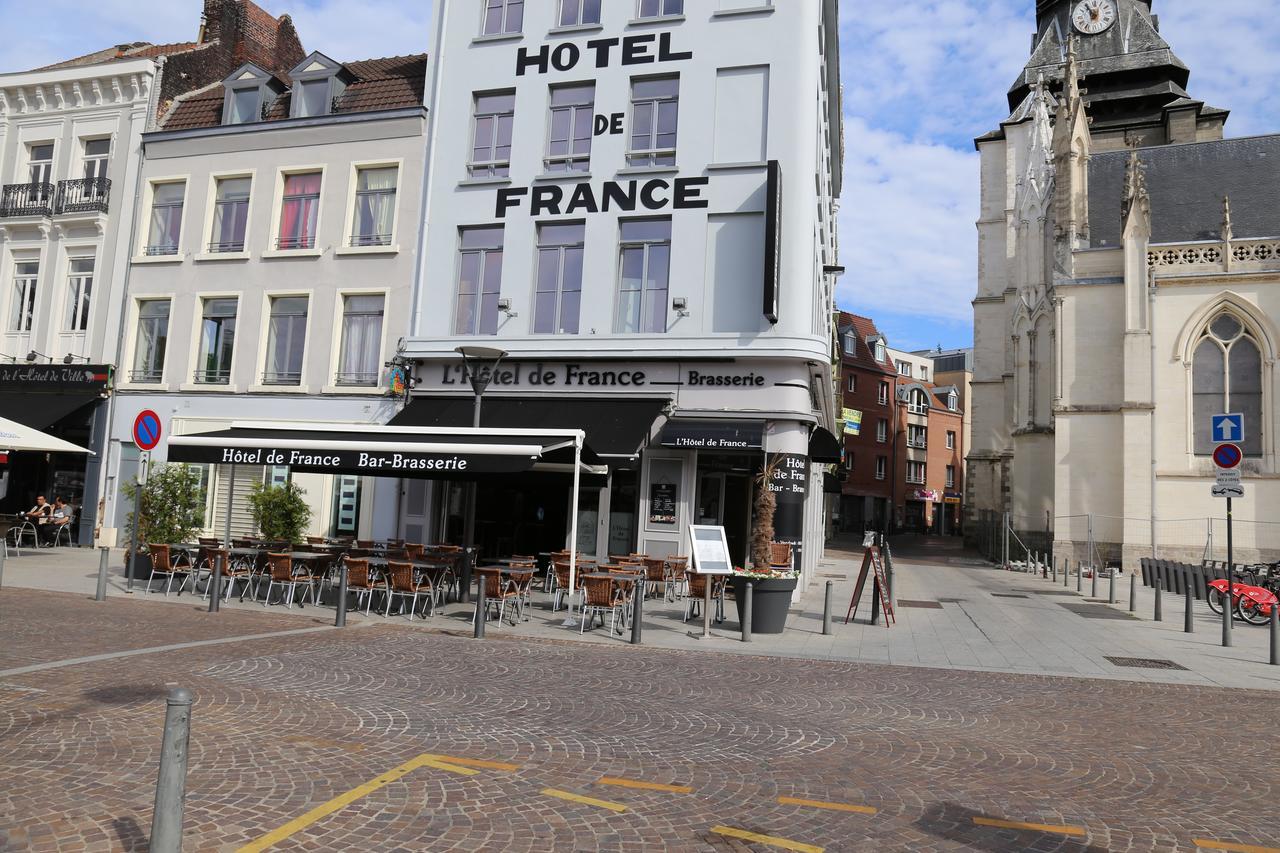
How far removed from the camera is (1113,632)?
46.9 ft

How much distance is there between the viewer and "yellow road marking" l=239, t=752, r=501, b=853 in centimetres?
435

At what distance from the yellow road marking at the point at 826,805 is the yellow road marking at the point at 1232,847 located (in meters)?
1.75

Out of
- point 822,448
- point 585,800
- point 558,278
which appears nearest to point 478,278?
point 558,278

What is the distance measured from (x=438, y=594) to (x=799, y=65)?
1230 centimetres

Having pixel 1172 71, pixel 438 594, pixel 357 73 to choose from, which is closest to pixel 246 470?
pixel 438 594

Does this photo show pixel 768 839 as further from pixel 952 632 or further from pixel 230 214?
pixel 230 214

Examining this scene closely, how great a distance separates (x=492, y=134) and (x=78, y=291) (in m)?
12.5

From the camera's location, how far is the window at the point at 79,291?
22.9 m

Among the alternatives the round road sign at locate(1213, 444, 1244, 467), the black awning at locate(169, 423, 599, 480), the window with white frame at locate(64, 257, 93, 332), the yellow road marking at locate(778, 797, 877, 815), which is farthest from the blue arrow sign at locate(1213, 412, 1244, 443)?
the window with white frame at locate(64, 257, 93, 332)

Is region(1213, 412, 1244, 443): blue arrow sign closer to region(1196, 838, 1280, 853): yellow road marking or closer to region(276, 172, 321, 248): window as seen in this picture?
region(1196, 838, 1280, 853): yellow road marking

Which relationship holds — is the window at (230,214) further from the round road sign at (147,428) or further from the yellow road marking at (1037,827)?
the yellow road marking at (1037,827)

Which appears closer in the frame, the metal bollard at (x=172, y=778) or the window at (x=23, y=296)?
the metal bollard at (x=172, y=778)

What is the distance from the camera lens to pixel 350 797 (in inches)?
198

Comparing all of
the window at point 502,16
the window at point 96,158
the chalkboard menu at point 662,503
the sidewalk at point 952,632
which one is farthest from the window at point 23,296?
the chalkboard menu at point 662,503
